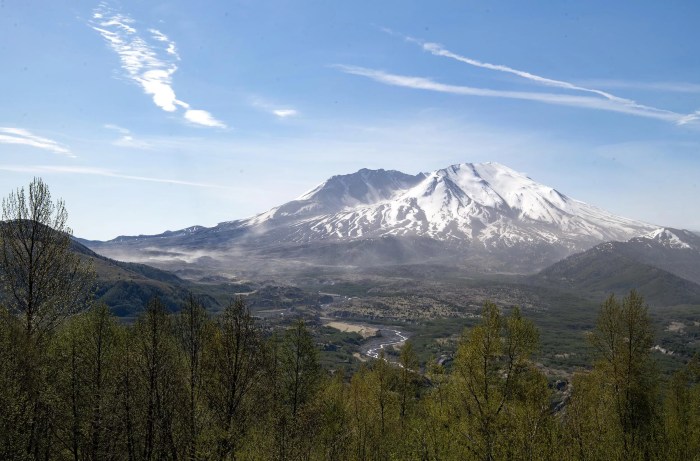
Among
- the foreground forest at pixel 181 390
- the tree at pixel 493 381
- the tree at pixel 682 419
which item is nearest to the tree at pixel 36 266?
the foreground forest at pixel 181 390

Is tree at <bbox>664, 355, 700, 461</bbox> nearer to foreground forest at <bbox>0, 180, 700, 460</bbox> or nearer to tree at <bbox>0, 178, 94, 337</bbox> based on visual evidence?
foreground forest at <bbox>0, 180, 700, 460</bbox>

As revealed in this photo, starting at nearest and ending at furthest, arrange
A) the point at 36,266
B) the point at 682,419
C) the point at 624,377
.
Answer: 1. the point at 36,266
2. the point at 624,377
3. the point at 682,419

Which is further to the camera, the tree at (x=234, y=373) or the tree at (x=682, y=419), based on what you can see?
the tree at (x=682, y=419)

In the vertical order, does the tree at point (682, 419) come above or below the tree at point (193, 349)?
below

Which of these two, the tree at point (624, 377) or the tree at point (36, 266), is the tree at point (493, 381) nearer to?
the tree at point (624, 377)

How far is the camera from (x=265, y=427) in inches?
1427

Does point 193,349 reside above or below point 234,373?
above

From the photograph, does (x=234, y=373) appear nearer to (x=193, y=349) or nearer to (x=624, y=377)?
(x=193, y=349)

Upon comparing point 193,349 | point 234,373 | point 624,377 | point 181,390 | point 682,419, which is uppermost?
point 193,349

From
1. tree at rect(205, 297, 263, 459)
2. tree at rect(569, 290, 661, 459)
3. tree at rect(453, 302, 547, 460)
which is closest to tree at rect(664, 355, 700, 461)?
tree at rect(569, 290, 661, 459)

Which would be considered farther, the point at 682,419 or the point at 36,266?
the point at 682,419

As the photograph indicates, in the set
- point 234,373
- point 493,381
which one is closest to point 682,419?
point 493,381

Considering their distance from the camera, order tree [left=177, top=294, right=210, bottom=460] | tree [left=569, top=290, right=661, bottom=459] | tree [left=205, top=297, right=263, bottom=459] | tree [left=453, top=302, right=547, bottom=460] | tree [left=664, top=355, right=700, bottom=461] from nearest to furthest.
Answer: tree [left=205, top=297, right=263, bottom=459] → tree [left=177, top=294, right=210, bottom=460] → tree [left=664, top=355, right=700, bottom=461] → tree [left=453, top=302, right=547, bottom=460] → tree [left=569, top=290, right=661, bottom=459]

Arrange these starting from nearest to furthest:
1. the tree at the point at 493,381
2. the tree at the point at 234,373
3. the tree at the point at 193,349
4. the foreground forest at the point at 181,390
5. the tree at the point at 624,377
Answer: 1. the foreground forest at the point at 181,390
2. the tree at the point at 234,373
3. the tree at the point at 193,349
4. the tree at the point at 493,381
5. the tree at the point at 624,377
